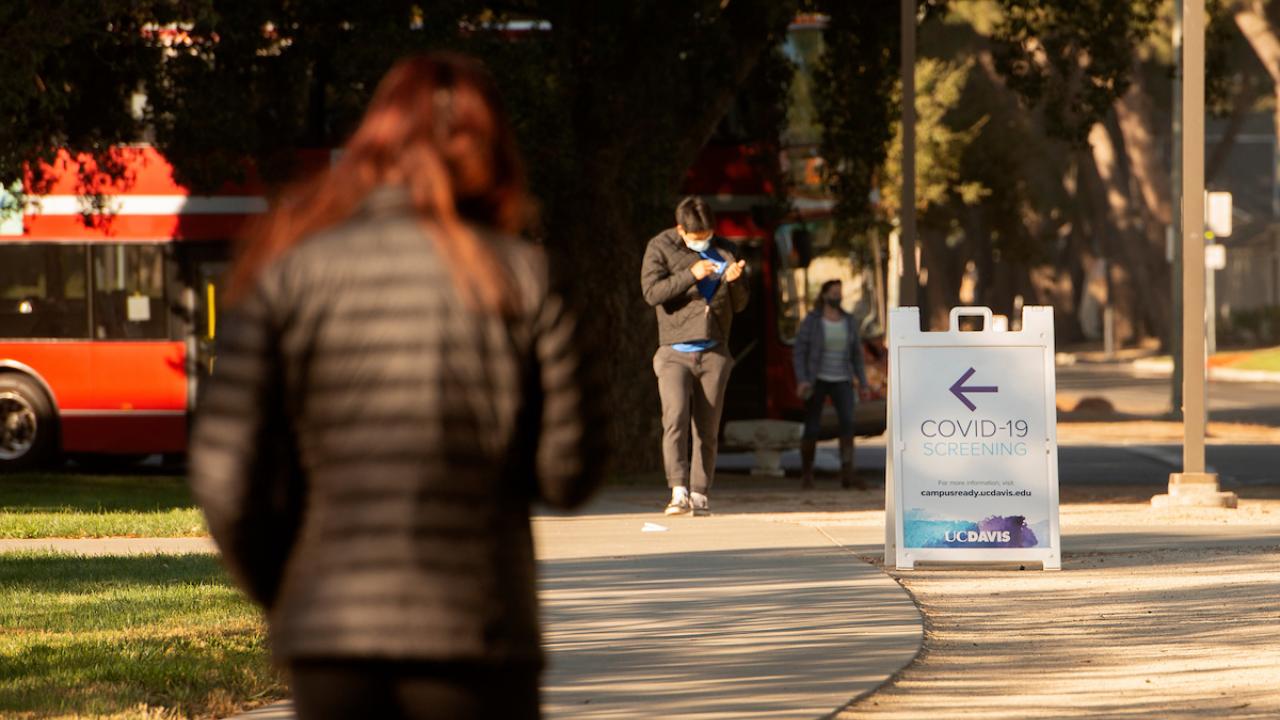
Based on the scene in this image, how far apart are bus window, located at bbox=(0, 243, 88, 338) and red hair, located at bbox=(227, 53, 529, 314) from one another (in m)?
17.3

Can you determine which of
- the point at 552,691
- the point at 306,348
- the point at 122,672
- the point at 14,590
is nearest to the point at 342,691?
the point at 306,348

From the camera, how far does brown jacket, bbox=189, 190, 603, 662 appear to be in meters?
2.98

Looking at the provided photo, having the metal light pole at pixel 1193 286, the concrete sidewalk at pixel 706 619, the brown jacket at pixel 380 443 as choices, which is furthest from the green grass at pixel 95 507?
the brown jacket at pixel 380 443

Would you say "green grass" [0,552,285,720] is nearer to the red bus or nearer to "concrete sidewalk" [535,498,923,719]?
"concrete sidewalk" [535,498,923,719]

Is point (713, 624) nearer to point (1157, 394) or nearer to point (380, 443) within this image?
point (380, 443)

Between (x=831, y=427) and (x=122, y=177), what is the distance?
6926 millimetres

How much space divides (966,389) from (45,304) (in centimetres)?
1214

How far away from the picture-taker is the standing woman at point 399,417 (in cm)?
298

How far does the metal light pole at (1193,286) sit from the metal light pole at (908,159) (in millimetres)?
3863

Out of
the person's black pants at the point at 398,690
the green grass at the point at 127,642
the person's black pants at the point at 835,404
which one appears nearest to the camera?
the person's black pants at the point at 398,690

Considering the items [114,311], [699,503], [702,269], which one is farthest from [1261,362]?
[702,269]

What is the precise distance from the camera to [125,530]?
1280cm

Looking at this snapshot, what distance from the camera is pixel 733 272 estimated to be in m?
12.0

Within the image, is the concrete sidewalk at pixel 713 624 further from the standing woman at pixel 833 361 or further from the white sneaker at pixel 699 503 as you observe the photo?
the standing woman at pixel 833 361
